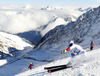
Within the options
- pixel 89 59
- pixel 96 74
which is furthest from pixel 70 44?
pixel 96 74

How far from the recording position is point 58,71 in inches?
416

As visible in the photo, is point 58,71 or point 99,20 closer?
point 58,71

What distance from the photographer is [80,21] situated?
133 m

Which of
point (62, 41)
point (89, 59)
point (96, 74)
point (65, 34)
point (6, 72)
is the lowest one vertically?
point (96, 74)

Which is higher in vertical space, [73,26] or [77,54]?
[73,26]

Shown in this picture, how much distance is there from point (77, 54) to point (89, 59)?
3.40ft

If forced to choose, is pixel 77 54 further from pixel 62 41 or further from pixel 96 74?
pixel 62 41

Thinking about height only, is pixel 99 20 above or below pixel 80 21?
below

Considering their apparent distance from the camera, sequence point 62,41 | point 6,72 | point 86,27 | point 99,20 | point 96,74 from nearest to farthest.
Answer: point 96,74
point 6,72
point 99,20
point 86,27
point 62,41

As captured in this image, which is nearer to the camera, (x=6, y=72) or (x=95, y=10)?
(x=6, y=72)

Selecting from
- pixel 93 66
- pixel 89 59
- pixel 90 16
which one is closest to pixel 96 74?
pixel 93 66

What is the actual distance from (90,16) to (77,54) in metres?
123

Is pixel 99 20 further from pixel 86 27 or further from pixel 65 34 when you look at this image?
pixel 65 34

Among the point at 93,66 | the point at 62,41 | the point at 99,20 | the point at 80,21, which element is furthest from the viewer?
the point at 80,21
